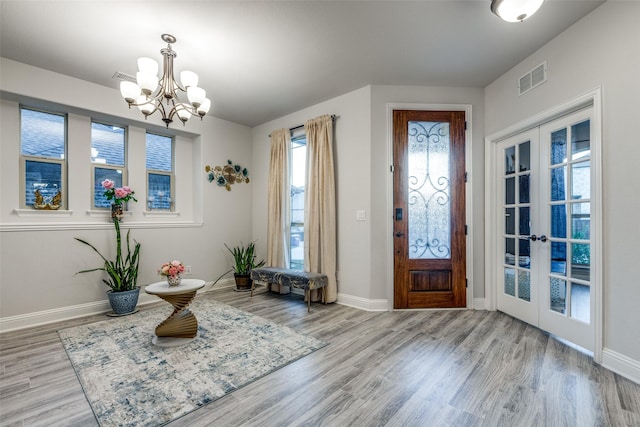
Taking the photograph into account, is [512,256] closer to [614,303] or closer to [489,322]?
[489,322]

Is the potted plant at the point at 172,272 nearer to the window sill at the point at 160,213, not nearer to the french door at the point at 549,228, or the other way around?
the window sill at the point at 160,213

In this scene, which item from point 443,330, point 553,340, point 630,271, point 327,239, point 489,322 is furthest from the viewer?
point 327,239

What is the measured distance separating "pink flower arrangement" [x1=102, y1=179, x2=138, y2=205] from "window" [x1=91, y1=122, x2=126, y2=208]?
0.17 meters

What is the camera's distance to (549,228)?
2.79 meters

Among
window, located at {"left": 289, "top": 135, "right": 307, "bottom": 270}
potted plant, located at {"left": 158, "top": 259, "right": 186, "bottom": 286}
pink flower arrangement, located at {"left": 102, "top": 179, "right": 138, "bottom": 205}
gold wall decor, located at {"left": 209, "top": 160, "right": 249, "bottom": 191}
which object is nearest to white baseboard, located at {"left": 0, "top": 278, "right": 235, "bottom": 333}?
pink flower arrangement, located at {"left": 102, "top": 179, "right": 138, "bottom": 205}

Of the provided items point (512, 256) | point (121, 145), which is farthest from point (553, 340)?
point (121, 145)

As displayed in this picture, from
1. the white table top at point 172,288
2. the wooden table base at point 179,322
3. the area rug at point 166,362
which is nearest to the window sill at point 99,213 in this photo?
the area rug at point 166,362

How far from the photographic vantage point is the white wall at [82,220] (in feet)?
9.91

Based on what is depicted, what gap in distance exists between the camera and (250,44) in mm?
2689

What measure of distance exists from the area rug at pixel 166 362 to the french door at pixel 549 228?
2.30 m

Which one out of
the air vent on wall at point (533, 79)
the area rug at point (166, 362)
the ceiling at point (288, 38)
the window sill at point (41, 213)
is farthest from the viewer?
the window sill at point (41, 213)

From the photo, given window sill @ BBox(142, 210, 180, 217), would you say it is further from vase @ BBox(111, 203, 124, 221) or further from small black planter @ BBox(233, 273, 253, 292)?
small black planter @ BBox(233, 273, 253, 292)

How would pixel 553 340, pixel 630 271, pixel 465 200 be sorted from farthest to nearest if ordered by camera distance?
pixel 465 200 → pixel 553 340 → pixel 630 271

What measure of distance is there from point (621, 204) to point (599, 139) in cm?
54
